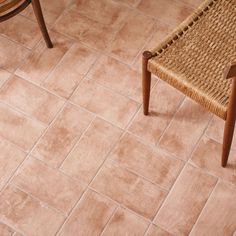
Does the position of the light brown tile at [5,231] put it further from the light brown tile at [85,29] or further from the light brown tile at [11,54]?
the light brown tile at [85,29]

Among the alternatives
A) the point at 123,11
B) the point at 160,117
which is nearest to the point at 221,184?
the point at 160,117

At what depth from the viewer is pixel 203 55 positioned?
171cm

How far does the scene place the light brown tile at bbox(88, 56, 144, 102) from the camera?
2.15 meters

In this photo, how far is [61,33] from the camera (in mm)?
2330

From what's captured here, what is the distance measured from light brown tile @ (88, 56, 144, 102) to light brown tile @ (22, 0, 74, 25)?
1.21 feet

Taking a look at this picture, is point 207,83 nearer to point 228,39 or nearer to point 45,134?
point 228,39

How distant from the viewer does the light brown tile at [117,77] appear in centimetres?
215

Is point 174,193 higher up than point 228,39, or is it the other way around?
point 228,39

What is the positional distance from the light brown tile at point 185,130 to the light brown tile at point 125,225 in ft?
1.08

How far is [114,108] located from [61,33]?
52cm

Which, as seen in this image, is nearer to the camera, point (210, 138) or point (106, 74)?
point (210, 138)

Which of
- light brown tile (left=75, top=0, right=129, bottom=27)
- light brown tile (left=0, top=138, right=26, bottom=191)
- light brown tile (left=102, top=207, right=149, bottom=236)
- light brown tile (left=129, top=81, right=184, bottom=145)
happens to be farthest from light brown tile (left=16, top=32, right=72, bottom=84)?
light brown tile (left=102, top=207, right=149, bottom=236)

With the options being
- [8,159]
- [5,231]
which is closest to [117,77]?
[8,159]

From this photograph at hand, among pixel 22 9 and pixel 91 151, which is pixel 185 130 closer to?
pixel 91 151
